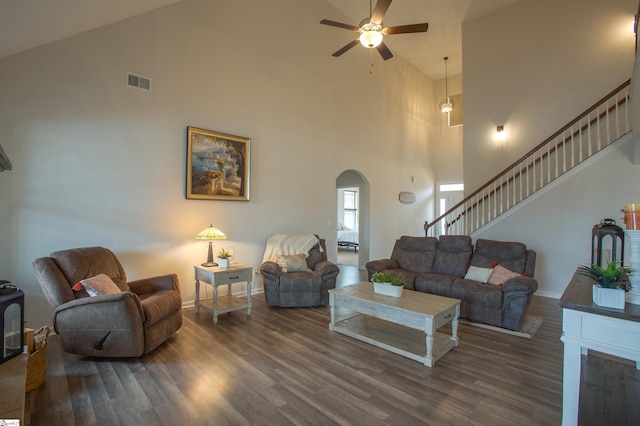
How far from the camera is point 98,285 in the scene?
2934 millimetres

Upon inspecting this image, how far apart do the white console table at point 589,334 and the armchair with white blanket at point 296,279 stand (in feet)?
9.90

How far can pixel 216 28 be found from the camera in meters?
4.64

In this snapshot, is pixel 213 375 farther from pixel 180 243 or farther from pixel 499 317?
pixel 499 317

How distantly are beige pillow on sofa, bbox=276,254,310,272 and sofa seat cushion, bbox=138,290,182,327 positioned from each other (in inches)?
62.4

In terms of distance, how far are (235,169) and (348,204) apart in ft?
27.1

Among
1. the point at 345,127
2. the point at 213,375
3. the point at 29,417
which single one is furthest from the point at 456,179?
the point at 29,417

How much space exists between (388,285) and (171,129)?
346 centimetres

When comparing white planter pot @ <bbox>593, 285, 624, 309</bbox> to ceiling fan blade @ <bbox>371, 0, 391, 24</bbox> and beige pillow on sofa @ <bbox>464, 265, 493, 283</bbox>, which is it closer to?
beige pillow on sofa @ <bbox>464, 265, 493, 283</bbox>

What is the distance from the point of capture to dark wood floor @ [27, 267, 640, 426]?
204 centimetres

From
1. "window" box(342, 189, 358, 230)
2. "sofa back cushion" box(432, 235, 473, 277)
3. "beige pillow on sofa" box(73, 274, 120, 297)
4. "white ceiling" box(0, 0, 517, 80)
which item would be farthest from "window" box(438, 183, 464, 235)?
"beige pillow on sofa" box(73, 274, 120, 297)

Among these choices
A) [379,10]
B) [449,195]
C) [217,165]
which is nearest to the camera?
[379,10]

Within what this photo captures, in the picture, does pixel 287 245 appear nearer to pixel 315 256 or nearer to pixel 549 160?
pixel 315 256

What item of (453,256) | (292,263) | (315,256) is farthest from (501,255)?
(292,263)

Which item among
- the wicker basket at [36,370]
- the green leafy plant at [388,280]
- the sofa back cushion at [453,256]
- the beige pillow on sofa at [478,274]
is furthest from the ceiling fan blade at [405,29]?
the wicker basket at [36,370]
